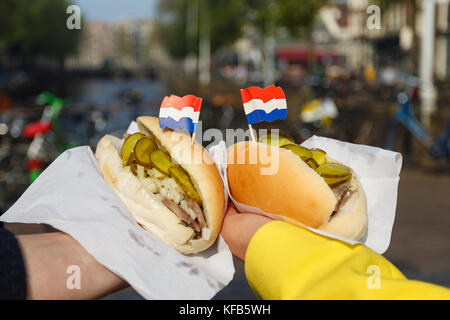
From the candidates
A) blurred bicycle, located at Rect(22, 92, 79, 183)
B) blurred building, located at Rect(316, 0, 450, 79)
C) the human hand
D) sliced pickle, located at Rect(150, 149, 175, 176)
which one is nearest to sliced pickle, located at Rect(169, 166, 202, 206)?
sliced pickle, located at Rect(150, 149, 175, 176)

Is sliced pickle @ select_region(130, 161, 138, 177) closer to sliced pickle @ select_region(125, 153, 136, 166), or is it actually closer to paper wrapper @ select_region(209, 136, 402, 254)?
sliced pickle @ select_region(125, 153, 136, 166)

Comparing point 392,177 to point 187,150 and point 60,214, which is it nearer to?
point 187,150

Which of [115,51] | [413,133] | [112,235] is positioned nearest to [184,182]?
[112,235]

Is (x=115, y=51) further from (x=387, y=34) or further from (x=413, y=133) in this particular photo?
(x=413, y=133)

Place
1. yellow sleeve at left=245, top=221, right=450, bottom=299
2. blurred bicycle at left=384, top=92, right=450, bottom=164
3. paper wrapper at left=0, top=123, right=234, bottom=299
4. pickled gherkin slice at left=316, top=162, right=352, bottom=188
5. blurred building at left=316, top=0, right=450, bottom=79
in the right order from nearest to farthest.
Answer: yellow sleeve at left=245, top=221, right=450, bottom=299
paper wrapper at left=0, top=123, right=234, bottom=299
pickled gherkin slice at left=316, top=162, right=352, bottom=188
blurred bicycle at left=384, top=92, right=450, bottom=164
blurred building at left=316, top=0, right=450, bottom=79

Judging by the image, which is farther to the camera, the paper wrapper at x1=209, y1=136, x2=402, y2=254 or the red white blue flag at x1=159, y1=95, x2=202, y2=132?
the paper wrapper at x1=209, y1=136, x2=402, y2=254
